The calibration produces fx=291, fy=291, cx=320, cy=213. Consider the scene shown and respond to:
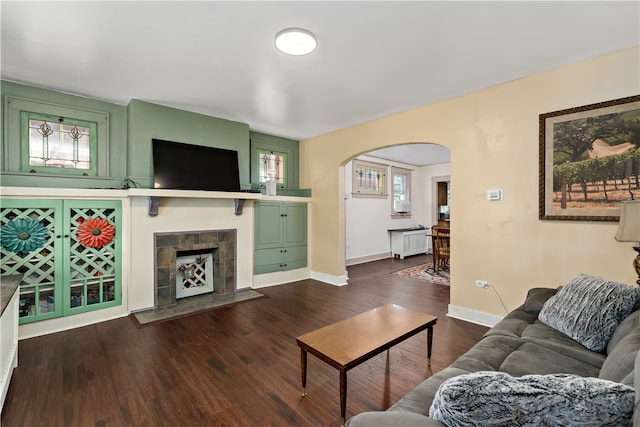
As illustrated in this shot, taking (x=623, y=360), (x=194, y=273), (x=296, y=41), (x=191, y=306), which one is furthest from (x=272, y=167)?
(x=623, y=360)

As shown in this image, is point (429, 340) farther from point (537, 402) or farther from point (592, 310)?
point (537, 402)

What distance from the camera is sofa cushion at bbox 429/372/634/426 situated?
772mm

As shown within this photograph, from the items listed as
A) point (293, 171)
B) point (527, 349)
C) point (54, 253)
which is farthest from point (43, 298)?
point (527, 349)

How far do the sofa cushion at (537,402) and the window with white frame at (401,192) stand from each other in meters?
7.24

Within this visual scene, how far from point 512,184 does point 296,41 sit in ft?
8.44

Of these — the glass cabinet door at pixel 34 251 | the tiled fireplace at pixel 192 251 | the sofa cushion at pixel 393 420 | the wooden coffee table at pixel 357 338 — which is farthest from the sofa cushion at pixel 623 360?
the glass cabinet door at pixel 34 251

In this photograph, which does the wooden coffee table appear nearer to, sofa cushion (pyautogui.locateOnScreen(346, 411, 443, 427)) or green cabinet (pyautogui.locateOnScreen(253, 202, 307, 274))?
sofa cushion (pyautogui.locateOnScreen(346, 411, 443, 427))

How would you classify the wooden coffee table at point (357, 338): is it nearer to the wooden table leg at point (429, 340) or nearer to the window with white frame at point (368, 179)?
the wooden table leg at point (429, 340)

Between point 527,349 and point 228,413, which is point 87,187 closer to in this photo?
point 228,413

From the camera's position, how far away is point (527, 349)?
1745 millimetres

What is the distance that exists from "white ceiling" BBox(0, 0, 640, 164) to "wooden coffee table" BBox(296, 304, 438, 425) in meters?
2.24

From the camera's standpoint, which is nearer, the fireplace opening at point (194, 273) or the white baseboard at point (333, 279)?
the fireplace opening at point (194, 273)

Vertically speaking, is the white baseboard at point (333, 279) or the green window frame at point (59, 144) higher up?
the green window frame at point (59, 144)

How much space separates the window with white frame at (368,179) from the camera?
6953mm
